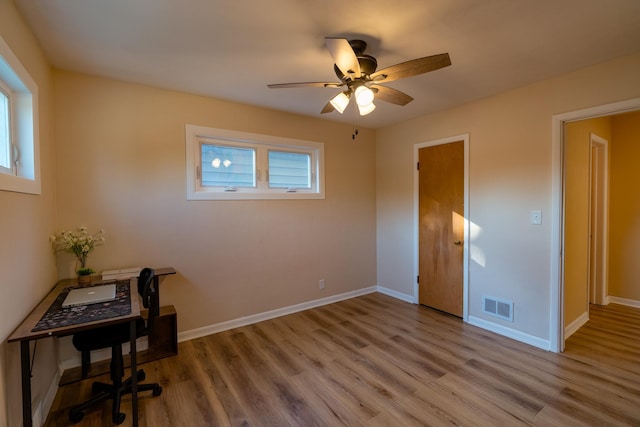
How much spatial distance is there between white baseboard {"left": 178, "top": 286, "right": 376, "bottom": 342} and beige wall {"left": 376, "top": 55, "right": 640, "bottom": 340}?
1.62 m

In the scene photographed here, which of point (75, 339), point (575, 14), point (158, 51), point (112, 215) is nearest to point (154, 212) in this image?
point (112, 215)

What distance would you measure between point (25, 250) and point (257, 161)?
→ 218 centimetres

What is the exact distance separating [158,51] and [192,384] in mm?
2537

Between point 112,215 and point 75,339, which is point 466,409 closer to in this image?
point 75,339

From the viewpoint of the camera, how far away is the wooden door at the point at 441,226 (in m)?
3.48

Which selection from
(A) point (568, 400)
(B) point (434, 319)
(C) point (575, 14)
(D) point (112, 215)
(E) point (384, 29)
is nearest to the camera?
(C) point (575, 14)

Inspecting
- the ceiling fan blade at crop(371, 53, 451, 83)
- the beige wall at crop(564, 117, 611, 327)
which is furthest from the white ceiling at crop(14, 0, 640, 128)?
the beige wall at crop(564, 117, 611, 327)

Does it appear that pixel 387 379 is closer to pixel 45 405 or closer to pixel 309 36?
pixel 45 405

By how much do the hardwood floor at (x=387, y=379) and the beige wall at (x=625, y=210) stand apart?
792 millimetres

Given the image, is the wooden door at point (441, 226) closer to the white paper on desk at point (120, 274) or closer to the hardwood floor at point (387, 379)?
the hardwood floor at point (387, 379)

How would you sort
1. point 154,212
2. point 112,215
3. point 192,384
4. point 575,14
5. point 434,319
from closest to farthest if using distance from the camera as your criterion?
point 575,14 → point 192,384 → point 112,215 → point 154,212 → point 434,319

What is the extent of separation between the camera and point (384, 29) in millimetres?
1888

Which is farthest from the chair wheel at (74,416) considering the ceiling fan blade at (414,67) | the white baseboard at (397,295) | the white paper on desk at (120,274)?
the white baseboard at (397,295)

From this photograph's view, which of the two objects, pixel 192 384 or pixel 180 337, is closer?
pixel 192 384
